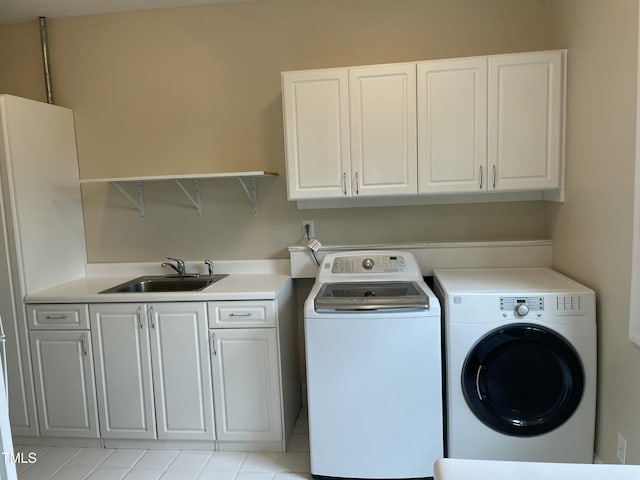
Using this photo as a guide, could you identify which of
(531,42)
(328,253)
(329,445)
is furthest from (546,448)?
(531,42)

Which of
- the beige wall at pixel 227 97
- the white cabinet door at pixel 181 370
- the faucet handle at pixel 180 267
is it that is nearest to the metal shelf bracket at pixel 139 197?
the beige wall at pixel 227 97

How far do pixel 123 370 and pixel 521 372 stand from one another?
2084mm

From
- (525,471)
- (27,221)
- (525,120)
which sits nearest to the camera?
(525,471)

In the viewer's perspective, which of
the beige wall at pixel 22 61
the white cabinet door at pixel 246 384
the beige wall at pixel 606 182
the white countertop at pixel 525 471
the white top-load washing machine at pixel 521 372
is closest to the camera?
the white countertop at pixel 525 471

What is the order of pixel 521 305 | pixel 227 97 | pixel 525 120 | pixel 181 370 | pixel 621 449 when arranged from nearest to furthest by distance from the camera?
pixel 621 449, pixel 521 305, pixel 525 120, pixel 181 370, pixel 227 97

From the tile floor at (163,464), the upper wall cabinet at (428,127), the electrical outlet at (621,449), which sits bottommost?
the tile floor at (163,464)

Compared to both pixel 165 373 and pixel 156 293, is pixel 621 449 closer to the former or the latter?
pixel 165 373

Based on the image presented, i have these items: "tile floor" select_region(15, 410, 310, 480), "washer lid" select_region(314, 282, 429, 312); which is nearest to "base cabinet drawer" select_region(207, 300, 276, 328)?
"washer lid" select_region(314, 282, 429, 312)

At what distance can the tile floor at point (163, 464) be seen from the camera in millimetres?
2277

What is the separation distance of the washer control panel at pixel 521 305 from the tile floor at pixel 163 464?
130cm

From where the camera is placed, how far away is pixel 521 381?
6.84 ft

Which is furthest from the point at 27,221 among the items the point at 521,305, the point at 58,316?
the point at 521,305

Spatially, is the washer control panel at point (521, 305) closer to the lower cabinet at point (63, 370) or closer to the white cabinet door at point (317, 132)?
the white cabinet door at point (317, 132)

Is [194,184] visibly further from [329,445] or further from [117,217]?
[329,445]
